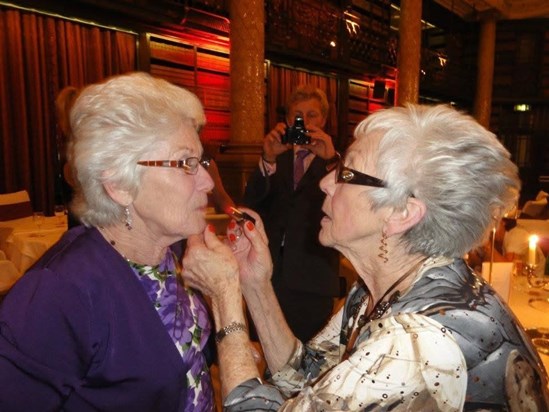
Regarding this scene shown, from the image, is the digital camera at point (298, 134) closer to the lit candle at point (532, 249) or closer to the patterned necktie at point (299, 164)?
the patterned necktie at point (299, 164)

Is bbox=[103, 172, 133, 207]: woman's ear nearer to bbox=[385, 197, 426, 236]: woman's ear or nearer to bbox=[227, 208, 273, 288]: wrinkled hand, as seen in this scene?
bbox=[227, 208, 273, 288]: wrinkled hand

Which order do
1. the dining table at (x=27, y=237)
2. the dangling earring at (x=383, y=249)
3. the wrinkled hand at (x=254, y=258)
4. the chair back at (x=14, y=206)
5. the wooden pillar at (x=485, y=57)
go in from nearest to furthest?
1. the dangling earring at (x=383, y=249)
2. the wrinkled hand at (x=254, y=258)
3. the dining table at (x=27, y=237)
4. the chair back at (x=14, y=206)
5. the wooden pillar at (x=485, y=57)

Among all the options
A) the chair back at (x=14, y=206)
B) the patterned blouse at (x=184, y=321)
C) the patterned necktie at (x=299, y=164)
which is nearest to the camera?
the patterned blouse at (x=184, y=321)

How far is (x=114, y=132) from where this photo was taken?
4.11 ft

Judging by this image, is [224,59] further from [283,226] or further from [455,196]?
[455,196]

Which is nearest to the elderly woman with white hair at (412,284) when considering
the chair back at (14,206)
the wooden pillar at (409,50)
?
the chair back at (14,206)

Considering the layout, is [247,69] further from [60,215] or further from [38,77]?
[38,77]

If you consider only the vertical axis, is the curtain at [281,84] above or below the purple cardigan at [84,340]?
above

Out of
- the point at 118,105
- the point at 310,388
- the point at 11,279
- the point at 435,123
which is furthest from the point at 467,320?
the point at 11,279

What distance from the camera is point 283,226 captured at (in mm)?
2689

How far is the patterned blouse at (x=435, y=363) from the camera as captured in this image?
36.4 inches

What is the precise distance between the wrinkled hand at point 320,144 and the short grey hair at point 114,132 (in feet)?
4.48

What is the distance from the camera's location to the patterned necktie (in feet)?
9.00

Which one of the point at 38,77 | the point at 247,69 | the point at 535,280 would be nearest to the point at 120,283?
the point at 535,280
